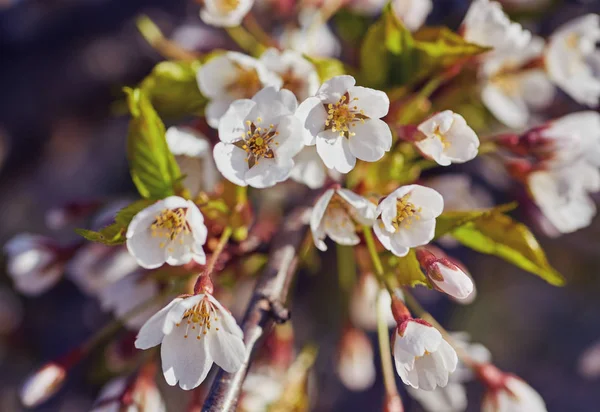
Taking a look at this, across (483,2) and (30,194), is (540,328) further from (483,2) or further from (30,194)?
(30,194)

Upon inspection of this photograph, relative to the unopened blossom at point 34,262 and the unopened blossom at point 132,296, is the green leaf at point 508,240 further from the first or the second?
the unopened blossom at point 34,262

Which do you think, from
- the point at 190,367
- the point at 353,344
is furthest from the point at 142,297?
the point at 353,344

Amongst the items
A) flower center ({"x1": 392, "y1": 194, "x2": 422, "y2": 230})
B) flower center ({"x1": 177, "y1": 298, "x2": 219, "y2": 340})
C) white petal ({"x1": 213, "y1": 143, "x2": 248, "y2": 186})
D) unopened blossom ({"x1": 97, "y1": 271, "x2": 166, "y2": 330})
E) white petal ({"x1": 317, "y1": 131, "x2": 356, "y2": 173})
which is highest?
white petal ({"x1": 317, "y1": 131, "x2": 356, "y2": 173})

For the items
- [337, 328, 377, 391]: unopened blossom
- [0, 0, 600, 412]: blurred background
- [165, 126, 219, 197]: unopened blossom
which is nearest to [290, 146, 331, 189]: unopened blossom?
[165, 126, 219, 197]: unopened blossom

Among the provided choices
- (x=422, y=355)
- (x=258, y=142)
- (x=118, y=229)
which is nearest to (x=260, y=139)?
(x=258, y=142)

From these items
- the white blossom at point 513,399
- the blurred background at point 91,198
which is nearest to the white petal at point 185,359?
the white blossom at point 513,399

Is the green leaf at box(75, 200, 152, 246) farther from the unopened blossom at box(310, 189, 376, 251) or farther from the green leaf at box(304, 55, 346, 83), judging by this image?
the green leaf at box(304, 55, 346, 83)
